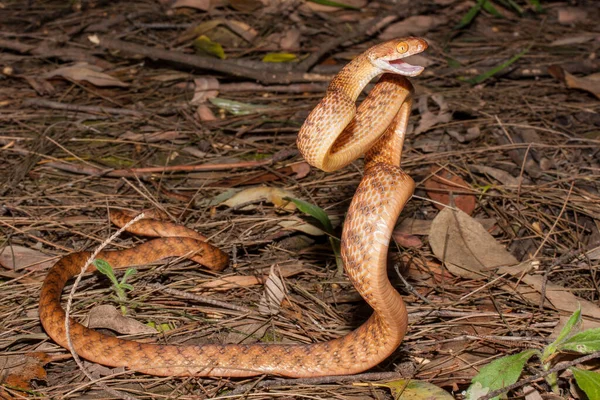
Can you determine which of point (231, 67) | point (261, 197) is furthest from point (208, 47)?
point (261, 197)

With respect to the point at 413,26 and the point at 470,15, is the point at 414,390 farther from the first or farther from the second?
the point at 470,15

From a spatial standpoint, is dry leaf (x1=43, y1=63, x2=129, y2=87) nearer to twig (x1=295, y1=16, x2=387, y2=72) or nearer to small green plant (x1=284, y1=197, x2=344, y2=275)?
twig (x1=295, y1=16, x2=387, y2=72)

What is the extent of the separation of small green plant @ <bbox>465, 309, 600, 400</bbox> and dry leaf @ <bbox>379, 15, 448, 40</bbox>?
443 cm

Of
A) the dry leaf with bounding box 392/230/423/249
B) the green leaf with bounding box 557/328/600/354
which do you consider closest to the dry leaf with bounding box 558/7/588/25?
the dry leaf with bounding box 392/230/423/249

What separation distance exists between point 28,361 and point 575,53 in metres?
5.48

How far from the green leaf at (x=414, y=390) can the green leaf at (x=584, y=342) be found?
1.82 ft

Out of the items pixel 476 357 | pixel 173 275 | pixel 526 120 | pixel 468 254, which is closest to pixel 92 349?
pixel 173 275

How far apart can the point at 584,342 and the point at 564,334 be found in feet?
0.28

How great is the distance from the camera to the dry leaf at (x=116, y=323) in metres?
3.53

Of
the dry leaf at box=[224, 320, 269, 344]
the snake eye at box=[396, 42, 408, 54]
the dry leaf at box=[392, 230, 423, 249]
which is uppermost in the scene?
the snake eye at box=[396, 42, 408, 54]

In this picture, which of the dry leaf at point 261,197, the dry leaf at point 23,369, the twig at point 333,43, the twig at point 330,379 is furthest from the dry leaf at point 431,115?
the dry leaf at point 23,369

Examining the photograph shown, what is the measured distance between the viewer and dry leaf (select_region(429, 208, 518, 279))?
3.90 m

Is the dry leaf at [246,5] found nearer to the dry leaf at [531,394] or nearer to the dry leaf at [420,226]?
the dry leaf at [420,226]

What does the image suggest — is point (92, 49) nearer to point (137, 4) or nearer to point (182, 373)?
point (137, 4)
